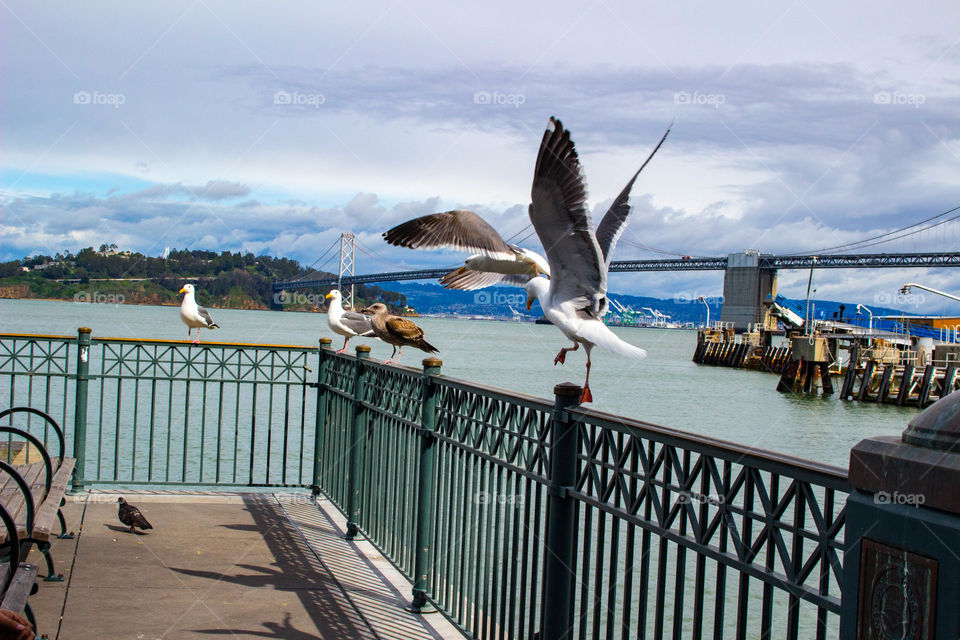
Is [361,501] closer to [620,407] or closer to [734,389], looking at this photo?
[620,407]

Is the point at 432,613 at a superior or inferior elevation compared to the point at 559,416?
inferior

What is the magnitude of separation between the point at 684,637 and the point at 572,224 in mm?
5512

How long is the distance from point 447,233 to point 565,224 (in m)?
1.62

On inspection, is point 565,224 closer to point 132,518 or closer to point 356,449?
point 356,449

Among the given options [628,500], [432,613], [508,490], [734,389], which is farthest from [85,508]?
[734,389]

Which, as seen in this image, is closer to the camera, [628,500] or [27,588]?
[628,500]

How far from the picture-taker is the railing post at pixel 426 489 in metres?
4.50

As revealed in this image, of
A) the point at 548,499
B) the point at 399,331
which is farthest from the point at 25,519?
the point at 399,331

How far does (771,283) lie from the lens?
252ft

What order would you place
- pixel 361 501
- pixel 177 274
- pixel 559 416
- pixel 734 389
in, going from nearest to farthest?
pixel 559 416 → pixel 361 501 → pixel 734 389 → pixel 177 274

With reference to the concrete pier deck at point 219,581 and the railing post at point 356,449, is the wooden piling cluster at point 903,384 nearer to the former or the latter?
the railing post at point 356,449

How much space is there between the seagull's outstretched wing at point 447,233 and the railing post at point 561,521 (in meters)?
2.83

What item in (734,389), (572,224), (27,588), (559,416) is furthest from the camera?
(734,389)

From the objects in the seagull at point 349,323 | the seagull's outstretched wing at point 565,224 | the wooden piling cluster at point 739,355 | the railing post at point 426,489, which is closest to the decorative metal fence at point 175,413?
the seagull at point 349,323
